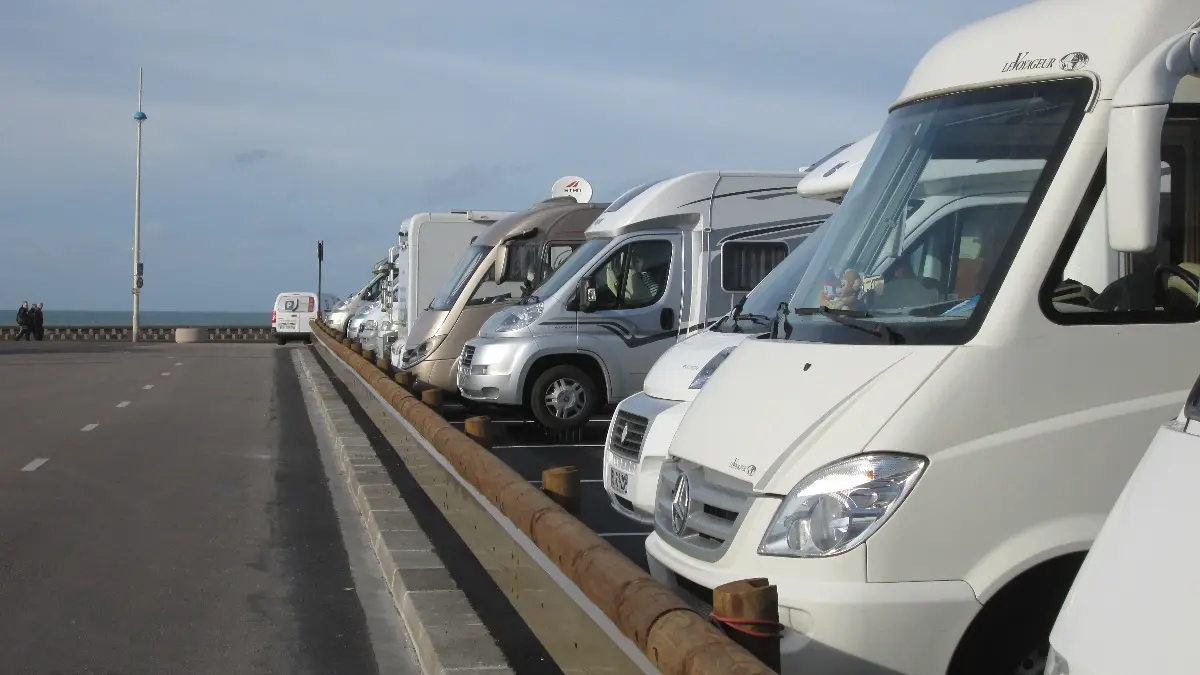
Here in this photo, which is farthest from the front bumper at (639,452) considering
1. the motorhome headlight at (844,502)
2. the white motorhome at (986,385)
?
the motorhome headlight at (844,502)

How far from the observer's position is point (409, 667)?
22.2ft

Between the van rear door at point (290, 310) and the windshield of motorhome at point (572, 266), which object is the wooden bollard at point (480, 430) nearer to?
the windshield of motorhome at point (572, 266)

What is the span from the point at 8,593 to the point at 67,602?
47cm

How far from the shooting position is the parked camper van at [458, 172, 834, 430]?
15.4 m

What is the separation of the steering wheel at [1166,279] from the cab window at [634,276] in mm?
10884

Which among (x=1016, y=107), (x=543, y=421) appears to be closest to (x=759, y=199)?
(x=543, y=421)

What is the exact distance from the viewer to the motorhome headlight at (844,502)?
457 cm

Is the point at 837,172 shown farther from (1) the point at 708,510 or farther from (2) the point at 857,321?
(1) the point at 708,510

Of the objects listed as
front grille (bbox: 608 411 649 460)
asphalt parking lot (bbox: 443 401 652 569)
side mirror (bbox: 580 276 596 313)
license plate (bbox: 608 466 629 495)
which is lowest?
asphalt parking lot (bbox: 443 401 652 569)

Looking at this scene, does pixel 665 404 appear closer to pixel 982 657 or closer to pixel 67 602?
pixel 67 602

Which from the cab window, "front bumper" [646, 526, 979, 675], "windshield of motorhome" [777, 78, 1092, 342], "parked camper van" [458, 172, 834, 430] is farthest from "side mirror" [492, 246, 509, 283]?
"front bumper" [646, 526, 979, 675]

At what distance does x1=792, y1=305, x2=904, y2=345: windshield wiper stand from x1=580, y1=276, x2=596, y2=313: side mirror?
10.4 metres

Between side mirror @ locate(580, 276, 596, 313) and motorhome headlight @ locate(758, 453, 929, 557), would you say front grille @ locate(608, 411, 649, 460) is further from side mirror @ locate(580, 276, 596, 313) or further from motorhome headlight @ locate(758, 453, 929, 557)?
side mirror @ locate(580, 276, 596, 313)

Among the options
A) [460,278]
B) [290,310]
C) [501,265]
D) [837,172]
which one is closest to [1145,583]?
[837,172]
